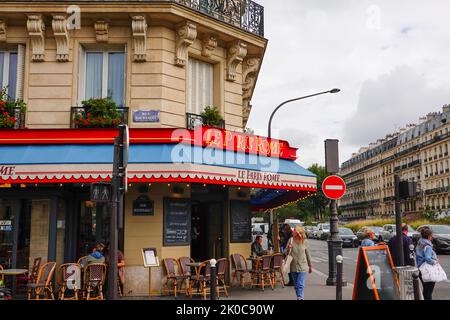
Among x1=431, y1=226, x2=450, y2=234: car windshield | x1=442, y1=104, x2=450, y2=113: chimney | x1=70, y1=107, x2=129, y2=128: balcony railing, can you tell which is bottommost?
x1=431, y1=226, x2=450, y2=234: car windshield

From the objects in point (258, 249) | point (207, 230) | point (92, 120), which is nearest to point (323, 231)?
point (258, 249)

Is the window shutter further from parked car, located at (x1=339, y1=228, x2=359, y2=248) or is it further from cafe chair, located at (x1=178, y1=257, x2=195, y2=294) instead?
parked car, located at (x1=339, y1=228, x2=359, y2=248)

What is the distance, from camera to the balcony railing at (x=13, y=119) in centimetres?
1155

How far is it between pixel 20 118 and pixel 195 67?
4905 millimetres

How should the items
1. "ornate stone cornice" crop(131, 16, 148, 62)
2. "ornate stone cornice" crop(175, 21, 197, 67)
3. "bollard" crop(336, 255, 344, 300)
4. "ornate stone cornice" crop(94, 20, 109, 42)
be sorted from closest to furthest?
"bollard" crop(336, 255, 344, 300) < "ornate stone cornice" crop(131, 16, 148, 62) < "ornate stone cornice" crop(94, 20, 109, 42) < "ornate stone cornice" crop(175, 21, 197, 67)

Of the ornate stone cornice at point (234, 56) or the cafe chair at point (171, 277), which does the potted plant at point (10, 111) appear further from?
the ornate stone cornice at point (234, 56)

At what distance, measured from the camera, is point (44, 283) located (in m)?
10.1

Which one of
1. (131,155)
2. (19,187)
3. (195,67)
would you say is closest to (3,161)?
(19,187)

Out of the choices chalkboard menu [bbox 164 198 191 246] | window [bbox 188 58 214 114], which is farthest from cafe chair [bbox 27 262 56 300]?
window [bbox 188 58 214 114]

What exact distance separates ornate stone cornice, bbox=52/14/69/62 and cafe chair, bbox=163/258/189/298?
229 inches

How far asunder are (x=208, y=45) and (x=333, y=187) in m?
5.23

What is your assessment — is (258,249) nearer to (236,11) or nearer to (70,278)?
(70,278)

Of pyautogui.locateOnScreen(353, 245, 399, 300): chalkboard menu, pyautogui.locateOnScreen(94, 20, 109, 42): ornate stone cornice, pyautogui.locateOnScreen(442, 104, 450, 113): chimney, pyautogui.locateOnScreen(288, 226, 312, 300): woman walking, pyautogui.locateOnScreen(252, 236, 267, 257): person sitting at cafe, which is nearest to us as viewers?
pyautogui.locateOnScreen(353, 245, 399, 300): chalkboard menu

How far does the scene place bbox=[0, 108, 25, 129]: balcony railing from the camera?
11.5 metres
